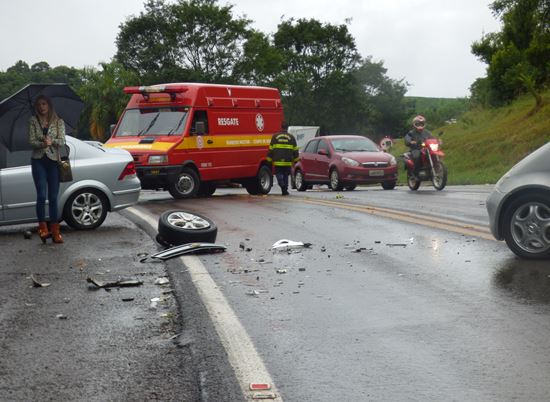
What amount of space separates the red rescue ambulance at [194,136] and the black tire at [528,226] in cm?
1240

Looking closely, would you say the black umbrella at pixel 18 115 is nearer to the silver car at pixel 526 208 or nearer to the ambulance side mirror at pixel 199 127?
the silver car at pixel 526 208

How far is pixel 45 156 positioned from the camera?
11828mm

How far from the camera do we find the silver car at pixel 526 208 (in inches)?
340

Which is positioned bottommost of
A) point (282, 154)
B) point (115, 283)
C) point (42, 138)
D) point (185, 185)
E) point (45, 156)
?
point (185, 185)

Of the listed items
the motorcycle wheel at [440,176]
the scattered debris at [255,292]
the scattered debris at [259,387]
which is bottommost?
the motorcycle wheel at [440,176]

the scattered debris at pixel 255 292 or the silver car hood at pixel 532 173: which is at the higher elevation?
the silver car hood at pixel 532 173

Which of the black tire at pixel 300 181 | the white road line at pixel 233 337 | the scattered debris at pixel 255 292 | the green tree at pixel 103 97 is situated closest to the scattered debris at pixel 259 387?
the white road line at pixel 233 337

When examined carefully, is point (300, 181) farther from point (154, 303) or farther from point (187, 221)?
point (154, 303)

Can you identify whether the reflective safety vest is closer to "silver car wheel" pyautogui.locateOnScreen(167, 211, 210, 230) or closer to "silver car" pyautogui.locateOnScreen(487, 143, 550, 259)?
"silver car wheel" pyautogui.locateOnScreen(167, 211, 210, 230)

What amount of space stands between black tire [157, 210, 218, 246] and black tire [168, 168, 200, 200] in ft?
32.5

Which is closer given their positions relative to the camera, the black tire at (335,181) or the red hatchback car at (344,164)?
the red hatchback car at (344,164)

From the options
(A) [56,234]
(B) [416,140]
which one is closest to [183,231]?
(A) [56,234]

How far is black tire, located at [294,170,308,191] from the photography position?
28109 millimetres

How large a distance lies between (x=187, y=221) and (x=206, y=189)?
1175 centimetres
